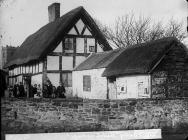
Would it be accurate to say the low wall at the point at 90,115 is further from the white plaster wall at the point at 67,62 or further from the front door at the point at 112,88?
the white plaster wall at the point at 67,62

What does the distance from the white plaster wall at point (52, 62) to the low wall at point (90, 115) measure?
6868mm

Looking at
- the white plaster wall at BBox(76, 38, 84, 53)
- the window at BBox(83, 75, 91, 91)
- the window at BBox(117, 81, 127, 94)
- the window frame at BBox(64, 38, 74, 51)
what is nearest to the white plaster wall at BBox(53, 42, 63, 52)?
the window frame at BBox(64, 38, 74, 51)

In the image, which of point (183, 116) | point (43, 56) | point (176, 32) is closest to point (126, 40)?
point (176, 32)

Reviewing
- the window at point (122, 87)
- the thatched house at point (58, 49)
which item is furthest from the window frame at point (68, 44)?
the window at point (122, 87)

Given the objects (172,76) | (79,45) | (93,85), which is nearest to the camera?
(172,76)

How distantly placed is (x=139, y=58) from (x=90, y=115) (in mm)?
4438

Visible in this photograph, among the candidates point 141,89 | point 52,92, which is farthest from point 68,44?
point 141,89

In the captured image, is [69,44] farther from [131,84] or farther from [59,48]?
[131,84]

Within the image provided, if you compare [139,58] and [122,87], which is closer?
[139,58]

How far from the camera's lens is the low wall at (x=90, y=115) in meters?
7.80

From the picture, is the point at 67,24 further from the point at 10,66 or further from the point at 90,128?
the point at 90,128

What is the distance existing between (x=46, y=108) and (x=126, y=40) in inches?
410

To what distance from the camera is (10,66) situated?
16.7 meters

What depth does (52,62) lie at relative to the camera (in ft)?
49.4
